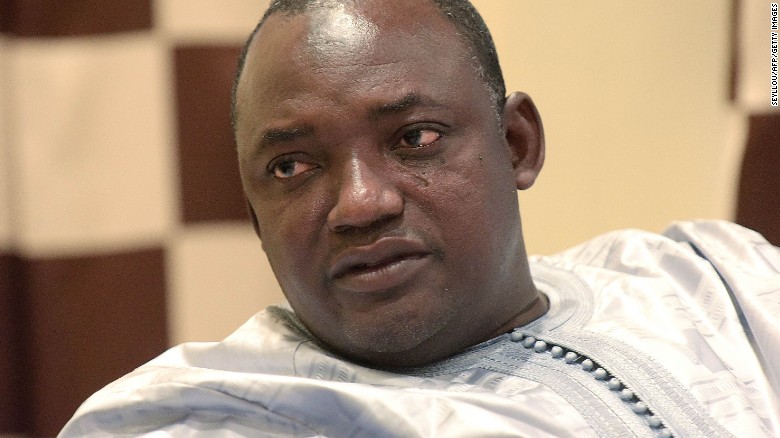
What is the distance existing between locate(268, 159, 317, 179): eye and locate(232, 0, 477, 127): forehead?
7 cm

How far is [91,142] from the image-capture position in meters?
1.44

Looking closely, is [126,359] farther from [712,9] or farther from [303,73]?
[712,9]

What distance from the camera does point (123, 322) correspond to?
146 centimetres

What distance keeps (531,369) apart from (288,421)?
0.27 m

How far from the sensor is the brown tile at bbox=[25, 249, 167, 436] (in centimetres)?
145

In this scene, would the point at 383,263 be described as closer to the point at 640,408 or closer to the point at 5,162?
A: the point at 640,408

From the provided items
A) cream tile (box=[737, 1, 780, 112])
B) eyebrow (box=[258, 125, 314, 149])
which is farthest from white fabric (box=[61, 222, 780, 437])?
cream tile (box=[737, 1, 780, 112])

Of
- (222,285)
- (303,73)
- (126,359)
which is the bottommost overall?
(126,359)

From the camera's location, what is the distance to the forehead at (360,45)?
0.95 m

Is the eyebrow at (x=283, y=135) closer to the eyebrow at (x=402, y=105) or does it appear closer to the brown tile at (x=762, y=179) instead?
the eyebrow at (x=402, y=105)

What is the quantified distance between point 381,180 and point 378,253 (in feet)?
0.25

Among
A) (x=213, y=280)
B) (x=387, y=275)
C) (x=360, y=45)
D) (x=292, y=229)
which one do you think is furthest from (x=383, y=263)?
(x=213, y=280)

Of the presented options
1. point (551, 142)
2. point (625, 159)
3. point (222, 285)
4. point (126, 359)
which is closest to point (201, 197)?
point (222, 285)

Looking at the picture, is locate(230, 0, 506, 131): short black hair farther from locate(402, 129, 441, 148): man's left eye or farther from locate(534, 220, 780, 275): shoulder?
locate(534, 220, 780, 275): shoulder
